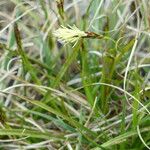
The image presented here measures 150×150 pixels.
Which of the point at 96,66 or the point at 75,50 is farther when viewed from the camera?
the point at 96,66

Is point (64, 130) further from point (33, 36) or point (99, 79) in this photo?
point (33, 36)

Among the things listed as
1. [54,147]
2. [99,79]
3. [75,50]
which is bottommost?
[54,147]

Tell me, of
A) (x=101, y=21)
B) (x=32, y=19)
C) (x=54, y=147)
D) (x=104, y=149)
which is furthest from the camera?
(x=32, y=19)

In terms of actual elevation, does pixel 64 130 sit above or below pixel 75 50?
below

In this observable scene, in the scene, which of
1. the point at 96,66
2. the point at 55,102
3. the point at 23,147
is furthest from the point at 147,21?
the point at 23,147

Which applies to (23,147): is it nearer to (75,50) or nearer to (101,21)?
(75,50)

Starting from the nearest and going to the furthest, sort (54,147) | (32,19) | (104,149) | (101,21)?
(104,149), (54,147), (101,21), (32,19)
